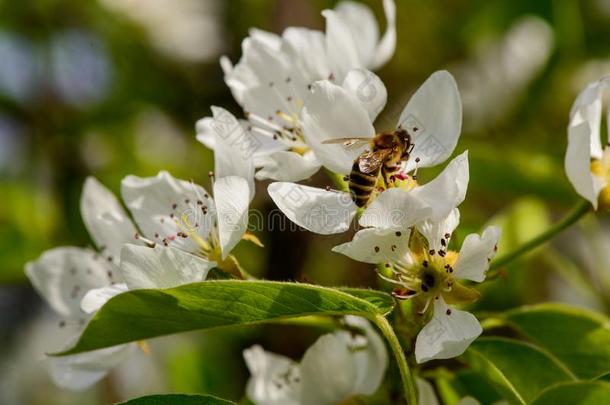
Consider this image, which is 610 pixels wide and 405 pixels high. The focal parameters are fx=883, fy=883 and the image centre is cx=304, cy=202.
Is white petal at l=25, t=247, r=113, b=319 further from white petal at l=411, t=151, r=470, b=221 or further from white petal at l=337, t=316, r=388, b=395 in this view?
white petal at l=411, t=151, r=470, b=221

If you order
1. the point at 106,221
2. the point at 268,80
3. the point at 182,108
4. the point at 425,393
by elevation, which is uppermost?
the point at 268,80

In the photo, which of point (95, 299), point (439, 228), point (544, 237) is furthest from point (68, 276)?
point (544, 237)

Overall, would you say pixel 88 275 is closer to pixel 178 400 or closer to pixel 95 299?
pixel 95 299

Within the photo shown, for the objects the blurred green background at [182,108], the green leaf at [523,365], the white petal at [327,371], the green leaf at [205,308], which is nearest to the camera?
the green leaf at [205,308]

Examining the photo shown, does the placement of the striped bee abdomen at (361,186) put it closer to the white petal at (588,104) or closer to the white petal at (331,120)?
the white petal at (331,120)

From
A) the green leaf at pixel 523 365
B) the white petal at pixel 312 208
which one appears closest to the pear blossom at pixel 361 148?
the white petal at pixel 312 208

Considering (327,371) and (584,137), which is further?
(327,371)
